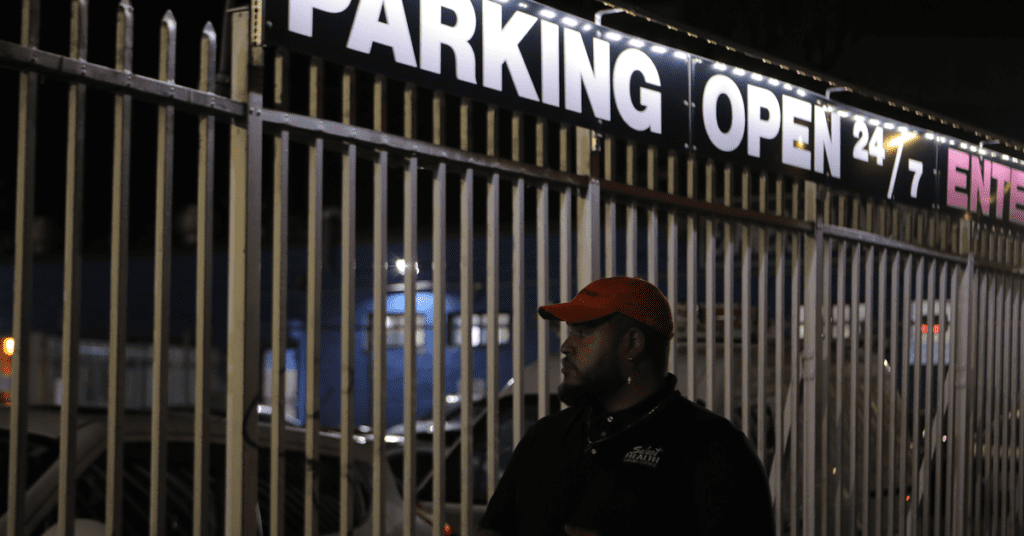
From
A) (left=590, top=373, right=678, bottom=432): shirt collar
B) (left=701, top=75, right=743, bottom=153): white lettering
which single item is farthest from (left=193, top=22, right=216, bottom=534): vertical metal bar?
(left=701, top=75, right=743, bottom=153): white lettering

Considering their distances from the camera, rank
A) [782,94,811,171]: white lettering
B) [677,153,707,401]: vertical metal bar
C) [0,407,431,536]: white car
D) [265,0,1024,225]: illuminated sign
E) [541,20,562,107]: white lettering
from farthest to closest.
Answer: [782,94,811,171]: white lettering
[677,153,707,401]: vertical metal bar
[541,20,562,107]: white lettering
[0,407,431,536]: white car
[265,0,1024,225]: illuminated sign

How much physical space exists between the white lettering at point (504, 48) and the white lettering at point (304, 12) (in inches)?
28.9

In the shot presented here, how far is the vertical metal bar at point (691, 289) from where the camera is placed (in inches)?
181

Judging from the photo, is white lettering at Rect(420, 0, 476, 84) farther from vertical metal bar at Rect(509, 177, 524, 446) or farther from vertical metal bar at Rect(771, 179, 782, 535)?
vertical metal bar at Rect(771, 179, 782, 535)

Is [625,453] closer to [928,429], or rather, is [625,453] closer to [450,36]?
[450,36]

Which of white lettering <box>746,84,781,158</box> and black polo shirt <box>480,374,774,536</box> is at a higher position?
white lettering <box>746,84,781,158</box>

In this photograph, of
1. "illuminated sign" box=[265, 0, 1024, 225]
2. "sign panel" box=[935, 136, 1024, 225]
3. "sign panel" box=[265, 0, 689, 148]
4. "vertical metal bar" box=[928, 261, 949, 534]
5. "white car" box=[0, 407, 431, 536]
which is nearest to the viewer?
"sign panel" box=[265, 0, 689, 148]

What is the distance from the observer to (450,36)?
3781 millimetres

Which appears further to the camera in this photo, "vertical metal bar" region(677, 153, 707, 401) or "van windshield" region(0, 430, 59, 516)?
"vertical metal bar" region(677, 153, 707, 401)

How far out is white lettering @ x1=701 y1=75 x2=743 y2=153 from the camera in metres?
4.87

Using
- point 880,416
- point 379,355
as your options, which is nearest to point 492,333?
point 379,355

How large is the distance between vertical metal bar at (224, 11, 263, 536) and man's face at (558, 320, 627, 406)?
105cm

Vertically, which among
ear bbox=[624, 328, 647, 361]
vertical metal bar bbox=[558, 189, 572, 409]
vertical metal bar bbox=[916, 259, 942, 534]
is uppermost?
vertical metal bar bbox=[558, 189, 572, 409]

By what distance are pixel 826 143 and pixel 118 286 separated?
4149 mm
